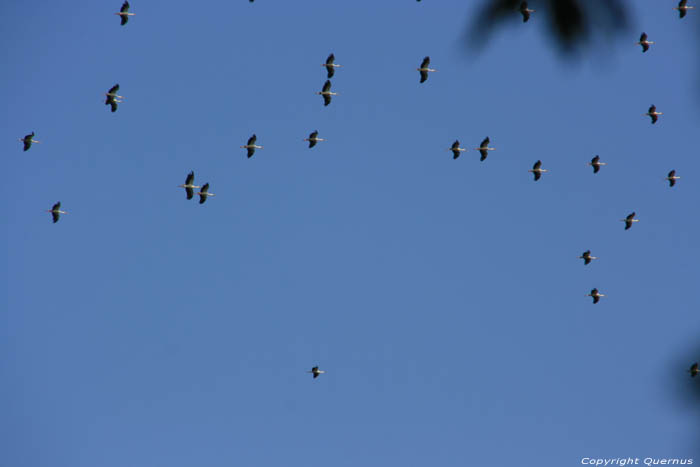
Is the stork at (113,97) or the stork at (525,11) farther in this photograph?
the stork at (113,97)

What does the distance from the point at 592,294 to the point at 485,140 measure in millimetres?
11605

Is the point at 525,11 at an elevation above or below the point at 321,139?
below

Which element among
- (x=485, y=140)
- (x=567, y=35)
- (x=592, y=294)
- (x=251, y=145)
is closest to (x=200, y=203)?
(x=251, y=145)

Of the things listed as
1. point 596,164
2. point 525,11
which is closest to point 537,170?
point 596,164

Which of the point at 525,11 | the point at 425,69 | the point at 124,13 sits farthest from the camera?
the point at 425,69

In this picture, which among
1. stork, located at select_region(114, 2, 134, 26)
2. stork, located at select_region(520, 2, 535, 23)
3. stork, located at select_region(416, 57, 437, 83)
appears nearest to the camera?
stork, located at select_region(520, 2, 535, 23)

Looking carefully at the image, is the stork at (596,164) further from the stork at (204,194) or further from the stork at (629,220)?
the stork at (204,194)

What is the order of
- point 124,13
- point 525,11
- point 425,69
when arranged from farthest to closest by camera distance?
point 425,69, point 124,13, point 525,11

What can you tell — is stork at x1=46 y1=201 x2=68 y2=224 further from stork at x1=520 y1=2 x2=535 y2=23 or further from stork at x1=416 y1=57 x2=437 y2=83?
stork at x1=520 y1=2 x2=535 y2=23

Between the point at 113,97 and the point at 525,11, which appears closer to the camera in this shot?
the point at 525,11

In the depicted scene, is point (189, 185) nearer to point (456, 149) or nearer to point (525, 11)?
point (456, 149)

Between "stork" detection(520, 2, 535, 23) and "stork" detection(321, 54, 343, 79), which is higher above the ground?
"stork" detection(321, 54, 343, 79)

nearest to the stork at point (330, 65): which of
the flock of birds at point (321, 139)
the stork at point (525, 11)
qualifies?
the flock of birds at point (321, 139)

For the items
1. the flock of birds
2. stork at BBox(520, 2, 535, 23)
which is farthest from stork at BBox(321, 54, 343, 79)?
stork at BBox(520, 2, 535, 23)
